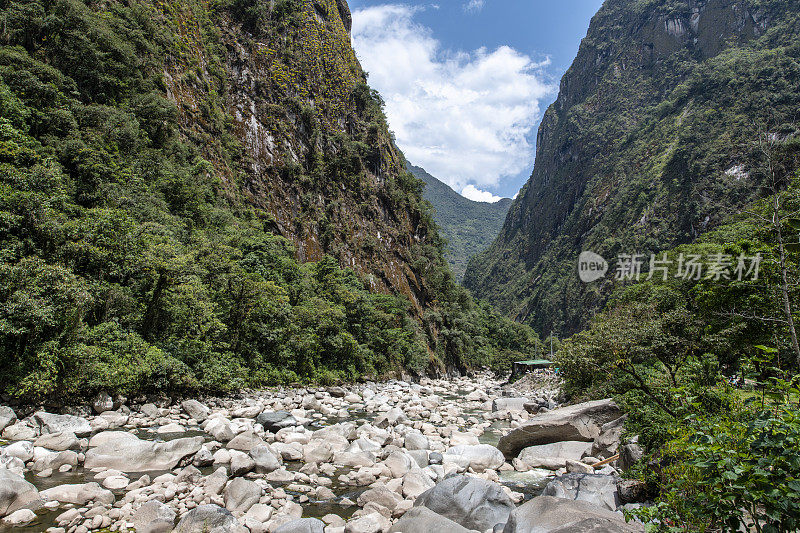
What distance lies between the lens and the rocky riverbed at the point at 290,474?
633 cm

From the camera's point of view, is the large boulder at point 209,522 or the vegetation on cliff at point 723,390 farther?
the large boulder at point 209,522

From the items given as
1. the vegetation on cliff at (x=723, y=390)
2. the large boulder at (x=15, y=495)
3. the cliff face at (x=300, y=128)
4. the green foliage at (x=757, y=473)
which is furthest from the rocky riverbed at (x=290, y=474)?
the cliff face at (x=300, y=128)

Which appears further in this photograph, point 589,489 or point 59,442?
point 59,442

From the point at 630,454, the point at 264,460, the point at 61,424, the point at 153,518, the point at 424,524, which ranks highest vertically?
the point at 630,454

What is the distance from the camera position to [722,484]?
267 cm

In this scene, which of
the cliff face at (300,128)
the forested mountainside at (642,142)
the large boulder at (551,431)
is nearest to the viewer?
the large boulder at (551,431)

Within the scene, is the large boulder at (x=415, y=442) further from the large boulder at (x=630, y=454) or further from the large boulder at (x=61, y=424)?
the large boulder at (x=61, y=424)

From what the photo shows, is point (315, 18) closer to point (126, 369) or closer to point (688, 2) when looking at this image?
point (126, 369)

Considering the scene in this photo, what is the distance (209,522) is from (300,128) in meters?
41.4

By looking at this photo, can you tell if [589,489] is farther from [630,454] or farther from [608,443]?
[608,443]

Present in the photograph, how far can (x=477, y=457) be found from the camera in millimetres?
11289

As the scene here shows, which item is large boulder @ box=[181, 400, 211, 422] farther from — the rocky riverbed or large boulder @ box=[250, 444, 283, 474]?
large boulder @ box=[250, 444, 283, 474]

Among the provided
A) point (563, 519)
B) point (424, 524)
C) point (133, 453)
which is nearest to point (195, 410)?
point (133, 453)

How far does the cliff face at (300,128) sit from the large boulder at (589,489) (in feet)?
105
